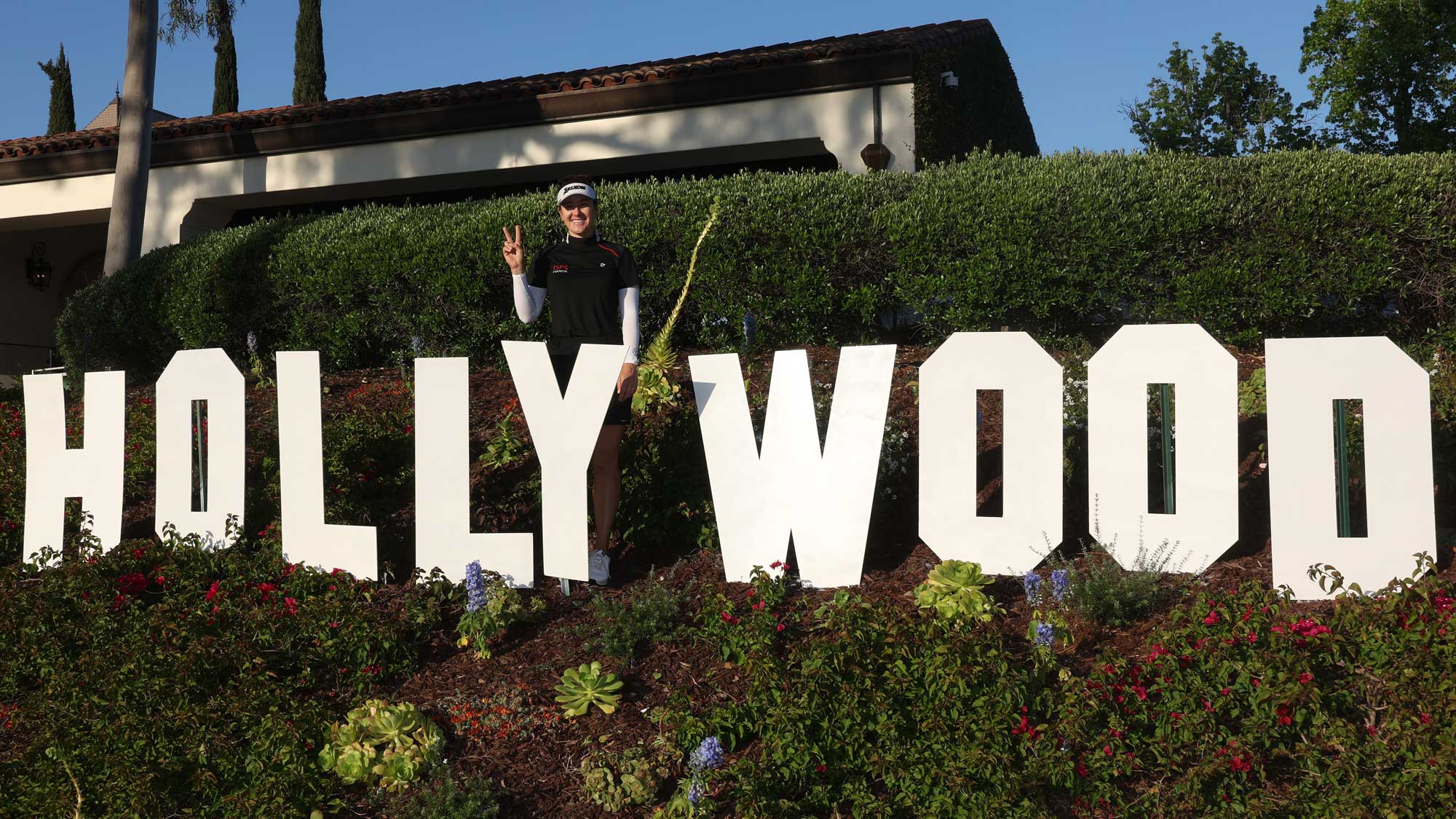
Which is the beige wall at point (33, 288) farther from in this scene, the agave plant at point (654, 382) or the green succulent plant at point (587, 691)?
the green succulent plant at point (587, 691)

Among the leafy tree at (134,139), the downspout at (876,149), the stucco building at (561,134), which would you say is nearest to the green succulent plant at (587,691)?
the stucco building at (561,134)

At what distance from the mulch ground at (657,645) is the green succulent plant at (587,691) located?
0.05 m

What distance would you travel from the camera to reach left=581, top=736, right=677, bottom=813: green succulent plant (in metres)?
3.61

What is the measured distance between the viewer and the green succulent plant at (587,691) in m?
4.09

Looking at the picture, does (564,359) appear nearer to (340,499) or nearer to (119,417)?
(340,499)

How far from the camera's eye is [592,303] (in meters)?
5.21

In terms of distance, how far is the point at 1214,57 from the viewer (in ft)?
78.2

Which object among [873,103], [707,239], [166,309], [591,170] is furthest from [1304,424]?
[591,170]

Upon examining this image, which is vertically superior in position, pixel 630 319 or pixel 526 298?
pixel 526 298

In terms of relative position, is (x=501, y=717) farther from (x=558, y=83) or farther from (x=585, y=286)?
(x=558, y=83)

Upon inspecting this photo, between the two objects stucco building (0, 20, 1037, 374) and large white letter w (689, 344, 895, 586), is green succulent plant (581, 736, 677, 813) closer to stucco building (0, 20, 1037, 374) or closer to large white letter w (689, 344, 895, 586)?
large white letter w (689, 344, 895, 586)

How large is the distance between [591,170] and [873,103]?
3933 millimetres

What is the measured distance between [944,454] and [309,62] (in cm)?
2206

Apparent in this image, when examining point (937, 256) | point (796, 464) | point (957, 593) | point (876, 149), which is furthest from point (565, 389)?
point (876, 149)
